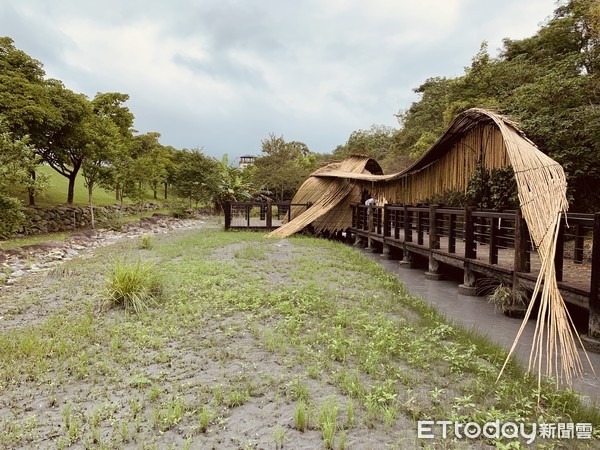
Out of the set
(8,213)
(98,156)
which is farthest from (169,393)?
(98,156)

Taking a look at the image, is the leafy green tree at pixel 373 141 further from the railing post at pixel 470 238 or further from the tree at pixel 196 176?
the railing post at pixel 470 238

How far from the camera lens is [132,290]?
5.11m

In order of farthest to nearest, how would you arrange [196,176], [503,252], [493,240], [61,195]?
[196,176], [61,195], [503,252], [493,240]

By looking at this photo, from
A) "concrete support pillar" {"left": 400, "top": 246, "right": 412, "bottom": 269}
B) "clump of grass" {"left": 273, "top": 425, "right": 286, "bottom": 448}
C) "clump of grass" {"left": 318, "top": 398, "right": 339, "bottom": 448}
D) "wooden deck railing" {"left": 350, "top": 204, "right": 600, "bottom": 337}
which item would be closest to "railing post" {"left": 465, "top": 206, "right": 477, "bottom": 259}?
"wooden deck railing" {"left": 350, "top": 204, "right": 600, "bottom": 337}

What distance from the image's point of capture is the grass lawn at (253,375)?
248cm

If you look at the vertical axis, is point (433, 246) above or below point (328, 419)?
above

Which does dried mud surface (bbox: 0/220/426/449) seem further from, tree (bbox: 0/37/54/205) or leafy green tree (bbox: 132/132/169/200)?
leafy green tree (bbox: 132/132/169/200)

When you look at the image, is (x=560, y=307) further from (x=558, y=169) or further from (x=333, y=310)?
(x=333, y=310)

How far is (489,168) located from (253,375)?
13.9 feet

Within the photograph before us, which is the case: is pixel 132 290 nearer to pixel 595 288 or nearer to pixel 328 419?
pixel 328 419

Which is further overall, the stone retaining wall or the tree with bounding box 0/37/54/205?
the stone retaining wall

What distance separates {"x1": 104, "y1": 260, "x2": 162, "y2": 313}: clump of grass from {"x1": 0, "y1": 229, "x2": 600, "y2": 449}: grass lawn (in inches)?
4.6

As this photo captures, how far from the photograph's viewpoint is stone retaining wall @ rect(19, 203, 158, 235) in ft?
48.3

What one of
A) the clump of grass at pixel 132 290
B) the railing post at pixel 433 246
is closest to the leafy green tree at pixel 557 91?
the railing post at pixel 433 246
